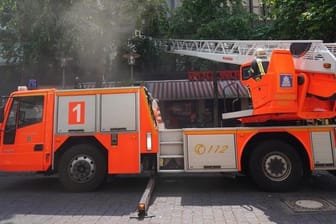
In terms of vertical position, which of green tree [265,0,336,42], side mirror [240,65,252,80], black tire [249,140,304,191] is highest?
green tree [265,0,336,42]

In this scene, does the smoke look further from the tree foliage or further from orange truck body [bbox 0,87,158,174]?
orange truck body [bbox 0,87,158,174]

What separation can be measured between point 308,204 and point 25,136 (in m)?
6.20

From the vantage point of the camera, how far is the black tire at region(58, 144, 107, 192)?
26.8ft

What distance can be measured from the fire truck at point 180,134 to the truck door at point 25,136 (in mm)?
23

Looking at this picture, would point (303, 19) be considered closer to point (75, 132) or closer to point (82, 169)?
point (75, 132)

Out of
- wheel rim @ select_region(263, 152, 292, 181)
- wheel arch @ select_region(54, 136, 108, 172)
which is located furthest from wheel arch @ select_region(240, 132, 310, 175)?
wheel arch @ select_region(54, 136, 108, 172)

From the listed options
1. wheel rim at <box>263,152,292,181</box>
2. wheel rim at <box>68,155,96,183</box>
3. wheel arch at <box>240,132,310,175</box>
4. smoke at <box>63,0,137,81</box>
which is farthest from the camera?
smoke at <box>63,0,137,81</box>

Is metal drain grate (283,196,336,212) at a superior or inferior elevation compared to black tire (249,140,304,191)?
inferior

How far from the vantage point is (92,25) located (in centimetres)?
1264

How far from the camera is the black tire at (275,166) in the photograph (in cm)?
790

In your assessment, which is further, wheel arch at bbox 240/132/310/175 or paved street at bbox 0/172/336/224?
wheel arch at bbox 240/132/310/175

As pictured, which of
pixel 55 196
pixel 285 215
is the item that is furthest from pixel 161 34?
pixel 285 215

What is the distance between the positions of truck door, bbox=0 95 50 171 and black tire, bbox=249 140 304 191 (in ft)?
15.3

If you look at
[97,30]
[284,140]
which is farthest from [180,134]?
[97,30]
